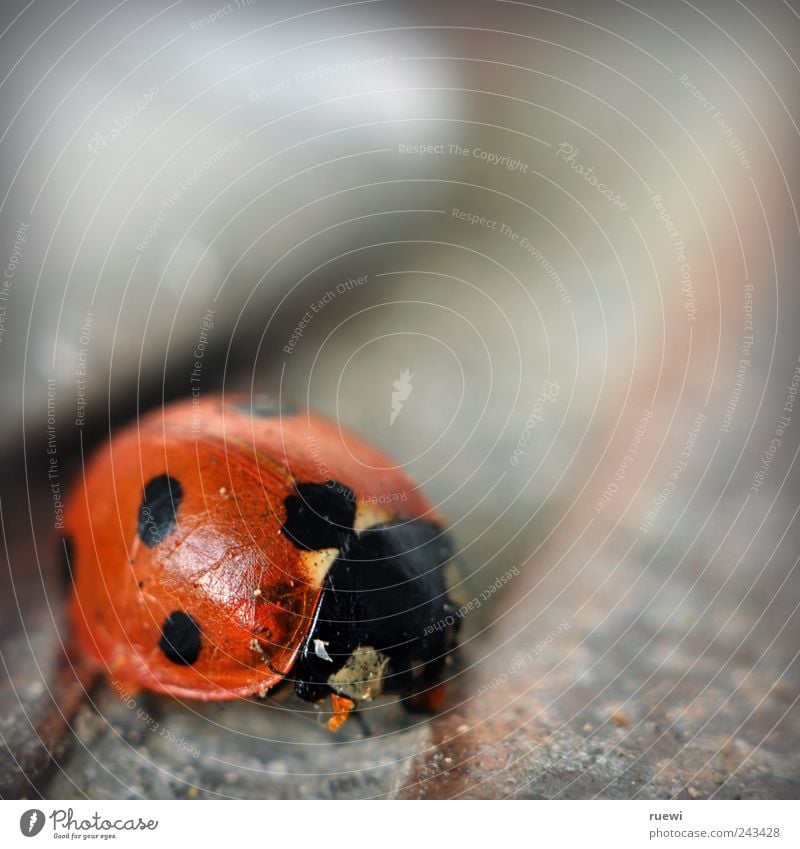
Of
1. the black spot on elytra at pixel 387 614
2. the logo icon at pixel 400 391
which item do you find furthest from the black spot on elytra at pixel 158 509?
the logo icon at pixel 400 391

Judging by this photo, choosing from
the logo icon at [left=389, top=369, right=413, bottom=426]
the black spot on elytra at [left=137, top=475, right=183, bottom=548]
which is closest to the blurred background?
the logo icon at [left=389, top=369, right=413, bottom=426]

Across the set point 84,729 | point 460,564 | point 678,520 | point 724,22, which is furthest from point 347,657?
point 724,22

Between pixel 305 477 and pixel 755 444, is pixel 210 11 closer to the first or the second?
pixel 305 477

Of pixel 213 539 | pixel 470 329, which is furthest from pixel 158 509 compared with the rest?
pixel 470 329

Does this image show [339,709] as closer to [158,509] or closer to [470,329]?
[158,509]

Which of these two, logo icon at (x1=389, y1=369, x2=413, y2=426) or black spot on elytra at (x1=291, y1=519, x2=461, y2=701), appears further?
logo icon at (x1=389, y1=369, x2=413, y2=426)

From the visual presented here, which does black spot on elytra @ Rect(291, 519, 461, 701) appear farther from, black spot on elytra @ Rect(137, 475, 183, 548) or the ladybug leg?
black spot on elytra @ Rect(137, 475, 183, 548)

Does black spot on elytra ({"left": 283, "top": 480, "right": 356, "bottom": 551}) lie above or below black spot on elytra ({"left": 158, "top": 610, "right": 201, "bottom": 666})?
above
